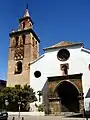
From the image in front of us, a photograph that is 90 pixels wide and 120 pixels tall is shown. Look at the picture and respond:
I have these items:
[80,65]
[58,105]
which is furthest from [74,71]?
[58,105]

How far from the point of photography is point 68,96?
33.2 meters

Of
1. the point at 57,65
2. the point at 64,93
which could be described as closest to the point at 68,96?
→ the point at 64,93

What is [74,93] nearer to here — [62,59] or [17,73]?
[62,59]

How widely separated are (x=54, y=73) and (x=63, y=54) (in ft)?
10.9

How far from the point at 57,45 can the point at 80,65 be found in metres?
5.37

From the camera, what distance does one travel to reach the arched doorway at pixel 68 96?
32000mm

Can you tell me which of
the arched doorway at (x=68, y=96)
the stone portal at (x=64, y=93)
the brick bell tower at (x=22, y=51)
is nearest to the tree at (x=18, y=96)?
the stone portal at (x=64, y=93)

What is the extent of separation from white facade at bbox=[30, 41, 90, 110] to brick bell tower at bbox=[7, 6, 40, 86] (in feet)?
5.56

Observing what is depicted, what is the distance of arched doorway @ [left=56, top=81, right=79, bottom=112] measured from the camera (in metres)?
32.0

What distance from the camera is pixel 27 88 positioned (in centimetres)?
3225

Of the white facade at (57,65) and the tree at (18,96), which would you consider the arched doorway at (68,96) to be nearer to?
the white facade at (57,65)

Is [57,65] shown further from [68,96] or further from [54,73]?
[68,96]

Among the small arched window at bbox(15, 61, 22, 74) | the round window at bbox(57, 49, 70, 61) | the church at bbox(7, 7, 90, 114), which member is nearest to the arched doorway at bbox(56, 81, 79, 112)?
the church at bbox(7, 7, 90, 114)

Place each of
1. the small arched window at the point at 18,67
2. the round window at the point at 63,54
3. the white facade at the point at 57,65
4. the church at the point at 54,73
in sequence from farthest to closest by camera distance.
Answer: the small arched window at the point at 18,67, the round window at the point at 63,54, the white facade at the point at 57,65, the church at the point at 54,73
